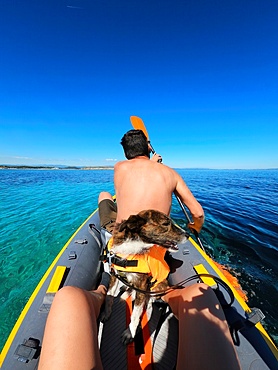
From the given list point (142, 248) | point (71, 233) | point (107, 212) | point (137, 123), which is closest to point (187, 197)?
point (142, 248)

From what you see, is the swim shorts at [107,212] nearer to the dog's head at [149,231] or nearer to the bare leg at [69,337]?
the dog's head at [149,231]

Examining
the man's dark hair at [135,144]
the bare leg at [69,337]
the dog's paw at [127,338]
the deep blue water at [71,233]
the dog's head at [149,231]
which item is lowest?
the deep blue water at [71,233]

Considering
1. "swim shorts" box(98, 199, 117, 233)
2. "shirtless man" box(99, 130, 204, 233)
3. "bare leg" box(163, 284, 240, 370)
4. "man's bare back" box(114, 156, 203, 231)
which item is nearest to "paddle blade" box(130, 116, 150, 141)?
"swim shorts" box(98, 199, 117, 233)

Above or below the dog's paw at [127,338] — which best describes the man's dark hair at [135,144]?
above

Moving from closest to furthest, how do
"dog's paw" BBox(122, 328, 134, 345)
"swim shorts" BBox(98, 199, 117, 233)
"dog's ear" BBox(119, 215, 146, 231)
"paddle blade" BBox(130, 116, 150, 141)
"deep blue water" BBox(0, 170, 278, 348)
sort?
"dog's ear" BBox(119, 215, 146, 231), "dog's paw" BBox(122, 328, 134, 345), "deep blue water" BBox(0, 170, 278, 348), "swim shorts" BBox(98, 199, 117, 233), "paddle blade" BBox(130, 116, 150, 141)

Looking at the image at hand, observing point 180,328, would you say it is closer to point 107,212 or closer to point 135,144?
point 135,144

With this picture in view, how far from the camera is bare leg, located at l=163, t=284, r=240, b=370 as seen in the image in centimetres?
135

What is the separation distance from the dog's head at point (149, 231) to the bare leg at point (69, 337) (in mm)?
806

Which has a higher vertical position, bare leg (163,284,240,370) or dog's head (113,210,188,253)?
dog's head (113,210,188,253)

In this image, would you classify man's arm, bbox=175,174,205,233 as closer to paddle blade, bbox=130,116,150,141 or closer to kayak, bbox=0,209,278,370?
kayak, bbox=0,209,278,370

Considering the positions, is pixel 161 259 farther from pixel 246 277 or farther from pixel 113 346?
pixel 246 277

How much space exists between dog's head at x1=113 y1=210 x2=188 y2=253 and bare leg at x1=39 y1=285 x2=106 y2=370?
806 mm

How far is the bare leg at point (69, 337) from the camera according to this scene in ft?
3.99

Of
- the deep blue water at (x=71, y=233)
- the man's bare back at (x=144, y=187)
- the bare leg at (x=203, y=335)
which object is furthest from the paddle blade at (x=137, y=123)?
the deep blue water at (x=71, y=233)
